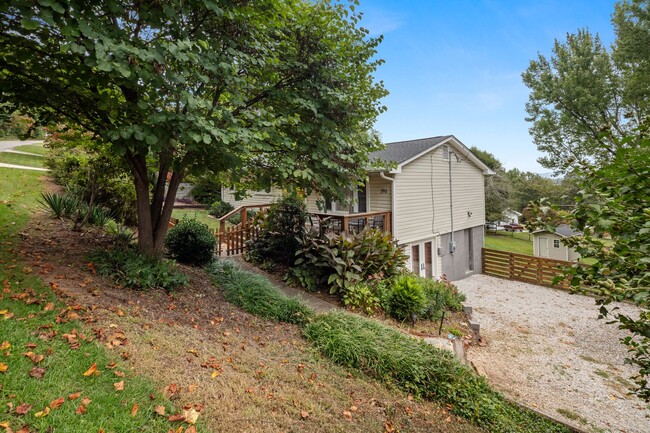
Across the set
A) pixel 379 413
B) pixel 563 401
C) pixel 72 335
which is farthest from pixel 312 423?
pixel 563 401

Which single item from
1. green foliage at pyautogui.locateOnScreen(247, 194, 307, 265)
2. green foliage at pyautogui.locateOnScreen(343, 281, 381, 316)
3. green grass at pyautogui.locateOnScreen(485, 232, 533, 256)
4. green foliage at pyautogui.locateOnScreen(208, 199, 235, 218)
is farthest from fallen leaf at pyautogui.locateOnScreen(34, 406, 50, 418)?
green grass at pyautogui.locateOnScreen(485, 232, 533, 256)

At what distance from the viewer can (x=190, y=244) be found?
6.55 metres

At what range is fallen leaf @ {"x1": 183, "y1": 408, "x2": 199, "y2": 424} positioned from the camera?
2416 millimetres

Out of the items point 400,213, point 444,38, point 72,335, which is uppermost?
point 444,38

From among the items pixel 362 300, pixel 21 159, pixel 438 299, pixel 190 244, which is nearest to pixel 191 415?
pixel 362 300

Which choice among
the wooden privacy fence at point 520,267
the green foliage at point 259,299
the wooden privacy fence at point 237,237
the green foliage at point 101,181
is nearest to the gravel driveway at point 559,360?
the wooden privacy fence at point 520,267

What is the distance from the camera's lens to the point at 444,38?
1099 cm

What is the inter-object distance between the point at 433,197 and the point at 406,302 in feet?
23.7

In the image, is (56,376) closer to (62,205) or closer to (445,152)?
(62,205)

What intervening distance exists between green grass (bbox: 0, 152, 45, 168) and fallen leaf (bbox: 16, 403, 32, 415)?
16.9m

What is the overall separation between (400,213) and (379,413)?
8.11 m

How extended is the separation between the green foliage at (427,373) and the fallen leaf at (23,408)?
9.77ft

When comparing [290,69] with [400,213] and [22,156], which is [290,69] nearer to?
[400,213]

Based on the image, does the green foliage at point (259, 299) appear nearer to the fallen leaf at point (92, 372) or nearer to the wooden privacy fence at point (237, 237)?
the fallen leaf at point (92, 372)
